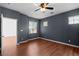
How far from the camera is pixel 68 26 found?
2926 millimetres

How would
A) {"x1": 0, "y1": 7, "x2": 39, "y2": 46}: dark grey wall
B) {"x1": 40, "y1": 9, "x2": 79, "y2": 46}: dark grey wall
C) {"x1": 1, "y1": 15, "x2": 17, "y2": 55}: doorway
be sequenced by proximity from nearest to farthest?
1. {"x1": 1, "y1": 15, "x2": 17, "y2": 55}: doorway
2. {"x1": 0, "y1": 7, "x2": 39, "y2": 46}: dark grey wall
3. {"x1": 40, "y1": 9, "x2": 79, "y2": 46}: dark grey wall

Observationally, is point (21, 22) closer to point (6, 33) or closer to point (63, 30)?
point (6, 33)

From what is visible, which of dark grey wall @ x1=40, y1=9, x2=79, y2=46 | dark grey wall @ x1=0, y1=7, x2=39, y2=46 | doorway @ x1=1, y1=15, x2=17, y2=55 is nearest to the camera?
doorway @ x1=1, y1=15, x2=17, y2=55

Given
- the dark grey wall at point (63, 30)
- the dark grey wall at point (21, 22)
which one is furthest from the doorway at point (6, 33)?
the dark grey wall at point (63, 30)

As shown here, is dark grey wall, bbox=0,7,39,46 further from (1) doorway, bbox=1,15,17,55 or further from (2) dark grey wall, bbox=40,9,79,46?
(2) dark grey wall, bbox=40,9,79,46

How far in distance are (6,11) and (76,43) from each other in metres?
2.57

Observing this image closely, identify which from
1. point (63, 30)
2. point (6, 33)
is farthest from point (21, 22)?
point (63, 30)

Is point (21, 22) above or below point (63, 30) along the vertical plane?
above

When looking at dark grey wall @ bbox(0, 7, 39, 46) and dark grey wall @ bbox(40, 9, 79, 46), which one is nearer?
dark grey wall @ bbox(0, 7, 39, 46)

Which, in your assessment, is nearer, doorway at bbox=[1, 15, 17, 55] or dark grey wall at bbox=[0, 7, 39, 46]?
doorway at bbox=[1, 15, 17, 55]

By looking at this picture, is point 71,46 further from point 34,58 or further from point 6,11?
point 6,11

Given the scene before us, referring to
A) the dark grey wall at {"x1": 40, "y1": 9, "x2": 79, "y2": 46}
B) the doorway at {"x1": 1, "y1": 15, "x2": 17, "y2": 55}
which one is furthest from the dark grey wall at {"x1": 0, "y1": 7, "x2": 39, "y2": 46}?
the dark grey wall at {"x1": 40, "y1": 9, "x2": 79, "y2": 46}

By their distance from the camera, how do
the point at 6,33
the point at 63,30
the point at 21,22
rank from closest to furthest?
the point at 6,33
the point at 63,30
the point at 21,22

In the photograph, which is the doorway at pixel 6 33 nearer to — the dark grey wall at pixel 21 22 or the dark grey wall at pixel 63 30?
the dark grey wall at pixel 21 22
